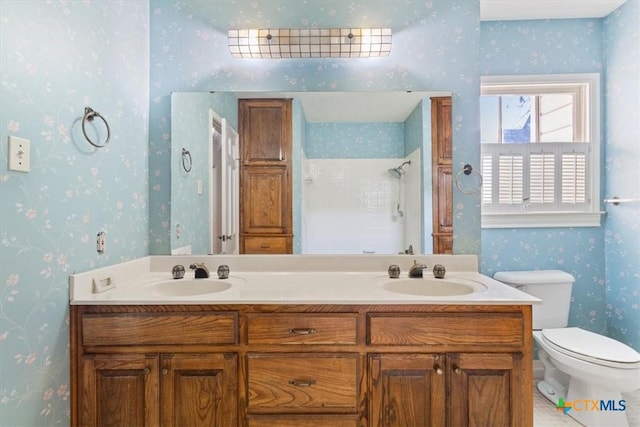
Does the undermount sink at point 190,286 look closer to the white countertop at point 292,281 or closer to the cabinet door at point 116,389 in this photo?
the white countertop at point 292,281

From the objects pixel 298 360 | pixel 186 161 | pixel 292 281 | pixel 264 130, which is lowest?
pixel 298 360

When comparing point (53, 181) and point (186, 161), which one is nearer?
point (53, 181)

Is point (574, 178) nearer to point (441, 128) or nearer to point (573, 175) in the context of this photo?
point (573, 175)

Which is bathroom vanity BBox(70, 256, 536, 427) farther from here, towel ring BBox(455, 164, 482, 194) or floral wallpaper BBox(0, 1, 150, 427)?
towel ring BBox(455, 164, 482, 194)

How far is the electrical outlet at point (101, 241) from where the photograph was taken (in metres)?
1.35

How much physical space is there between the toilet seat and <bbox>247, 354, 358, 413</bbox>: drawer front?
1277mm

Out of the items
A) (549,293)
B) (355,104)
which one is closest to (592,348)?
(549,293)

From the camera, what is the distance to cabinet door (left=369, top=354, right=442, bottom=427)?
1210 millimetres

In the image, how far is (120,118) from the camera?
1510 millimetres

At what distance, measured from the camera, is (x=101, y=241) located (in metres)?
1.37

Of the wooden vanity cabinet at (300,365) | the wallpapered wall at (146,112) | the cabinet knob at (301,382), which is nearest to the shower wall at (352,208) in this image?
the wallpapered wall at (146,112)

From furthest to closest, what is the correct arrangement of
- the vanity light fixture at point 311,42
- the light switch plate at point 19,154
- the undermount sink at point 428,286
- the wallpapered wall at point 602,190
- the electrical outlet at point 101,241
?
the wallpapered wall at point 602,190, the vanity light fixture at point 311,42, the undermount sink at point 428,286, the electrical outlet at point 101,241, the light switch plate at point 19,154

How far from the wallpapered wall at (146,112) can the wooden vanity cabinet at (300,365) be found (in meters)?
0.17

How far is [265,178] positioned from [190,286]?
660 mm
